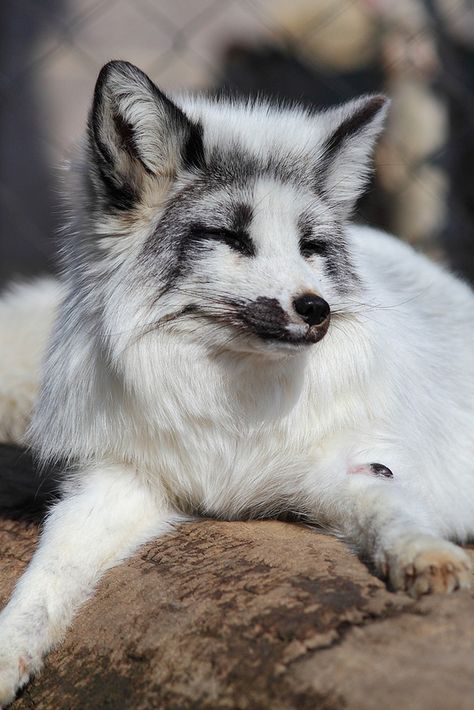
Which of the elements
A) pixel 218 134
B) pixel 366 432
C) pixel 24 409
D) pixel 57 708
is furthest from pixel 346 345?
pixel 24 409

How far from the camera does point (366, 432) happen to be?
2.37 meters

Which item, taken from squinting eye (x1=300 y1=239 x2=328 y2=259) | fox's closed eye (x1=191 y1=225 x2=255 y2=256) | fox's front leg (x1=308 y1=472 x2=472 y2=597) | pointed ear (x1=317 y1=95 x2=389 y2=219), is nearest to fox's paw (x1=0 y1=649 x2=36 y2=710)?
fox's front leg (x1=308 y1=472 x2=472 y2=597)

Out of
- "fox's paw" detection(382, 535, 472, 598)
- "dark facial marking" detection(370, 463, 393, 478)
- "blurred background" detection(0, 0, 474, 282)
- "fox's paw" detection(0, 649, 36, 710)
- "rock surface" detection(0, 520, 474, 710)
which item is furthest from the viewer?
"blurred background" detection(0, 0, 474, 282)

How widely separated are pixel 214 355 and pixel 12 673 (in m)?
0.84

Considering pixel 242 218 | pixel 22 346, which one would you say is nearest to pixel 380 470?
pixel 242 218

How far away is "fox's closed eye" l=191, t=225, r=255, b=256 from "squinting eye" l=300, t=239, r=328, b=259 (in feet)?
0.56

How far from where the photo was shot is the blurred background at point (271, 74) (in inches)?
194

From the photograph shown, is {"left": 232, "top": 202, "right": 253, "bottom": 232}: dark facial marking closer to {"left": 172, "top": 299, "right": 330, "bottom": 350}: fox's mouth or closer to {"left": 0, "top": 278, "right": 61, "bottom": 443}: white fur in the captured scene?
{"left": 172, "top": 299, "right": 330, "bottom": 350}: fox's mouth

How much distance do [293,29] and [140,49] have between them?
2.88 feet

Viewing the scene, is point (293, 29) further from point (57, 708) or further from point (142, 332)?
point (57, 708)

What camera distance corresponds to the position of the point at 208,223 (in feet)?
7.30

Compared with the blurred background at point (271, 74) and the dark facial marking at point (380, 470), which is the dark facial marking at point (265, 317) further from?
the blurred background at point (271, 74)

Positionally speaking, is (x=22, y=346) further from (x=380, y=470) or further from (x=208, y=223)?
(x=380, y=470)

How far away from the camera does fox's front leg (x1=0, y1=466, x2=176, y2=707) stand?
2059 millimetres
